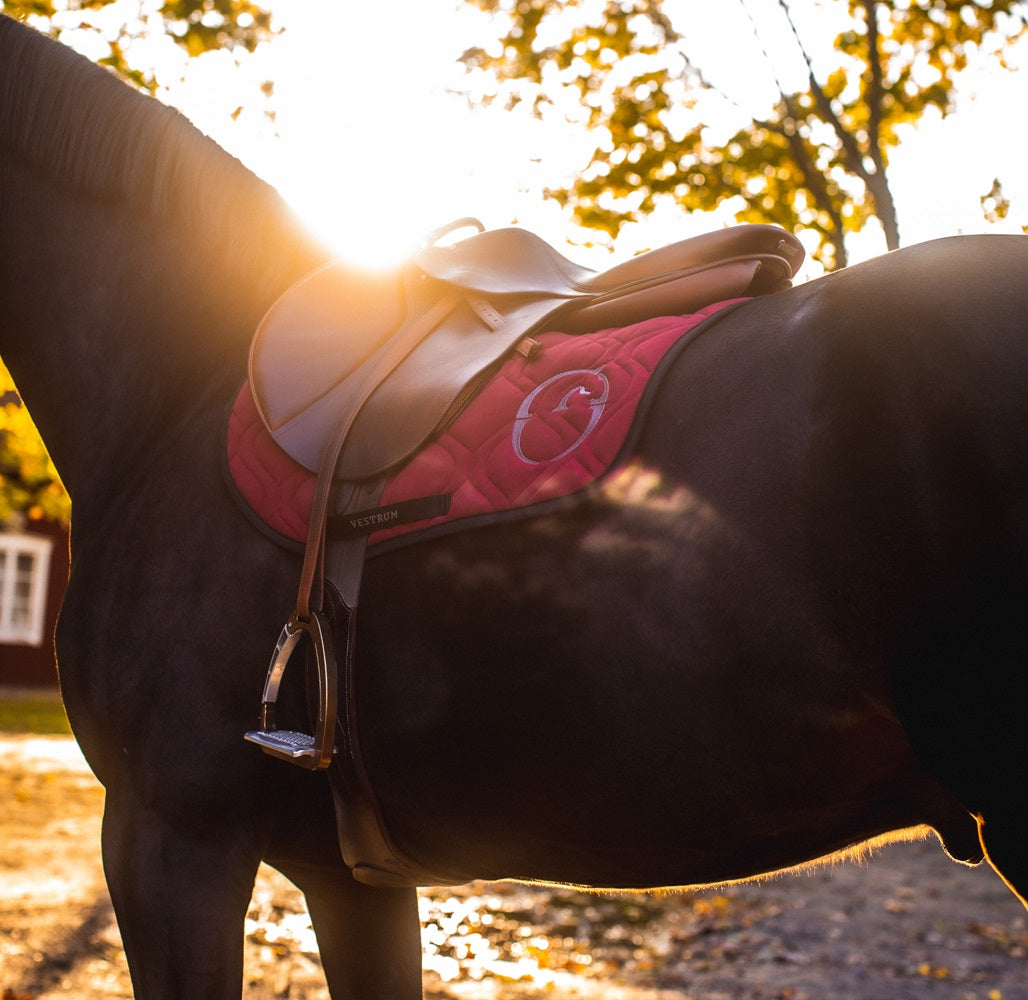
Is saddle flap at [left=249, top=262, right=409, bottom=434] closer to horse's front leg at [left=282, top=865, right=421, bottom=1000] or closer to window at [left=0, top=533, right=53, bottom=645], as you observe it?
horse's front leg at [left=282, top=865, right=421, bottom=1000]

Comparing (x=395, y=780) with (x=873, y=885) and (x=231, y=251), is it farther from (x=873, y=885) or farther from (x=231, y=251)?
(x=873, y=885)

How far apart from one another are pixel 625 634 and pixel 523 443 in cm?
37

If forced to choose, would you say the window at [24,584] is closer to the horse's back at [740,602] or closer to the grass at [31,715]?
the grass at [31,715]

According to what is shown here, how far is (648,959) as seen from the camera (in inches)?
211

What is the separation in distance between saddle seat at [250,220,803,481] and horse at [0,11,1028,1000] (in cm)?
17

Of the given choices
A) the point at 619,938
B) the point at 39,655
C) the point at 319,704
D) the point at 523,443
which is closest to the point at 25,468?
the point at 619,938

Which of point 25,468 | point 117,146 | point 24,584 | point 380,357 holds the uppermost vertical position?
point 117,146

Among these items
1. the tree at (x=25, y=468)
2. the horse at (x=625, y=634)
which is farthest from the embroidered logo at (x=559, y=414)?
the tree at (x=25, y=468)

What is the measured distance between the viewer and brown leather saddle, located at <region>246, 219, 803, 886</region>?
174 centimetres

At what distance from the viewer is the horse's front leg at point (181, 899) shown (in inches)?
70.4

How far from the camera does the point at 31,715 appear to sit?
1695 centimetres

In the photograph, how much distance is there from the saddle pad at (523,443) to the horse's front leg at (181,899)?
1.93 feet

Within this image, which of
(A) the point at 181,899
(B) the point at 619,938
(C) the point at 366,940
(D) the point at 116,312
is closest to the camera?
(A) the point at 181,899

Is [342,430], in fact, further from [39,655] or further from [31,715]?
[39,655]
